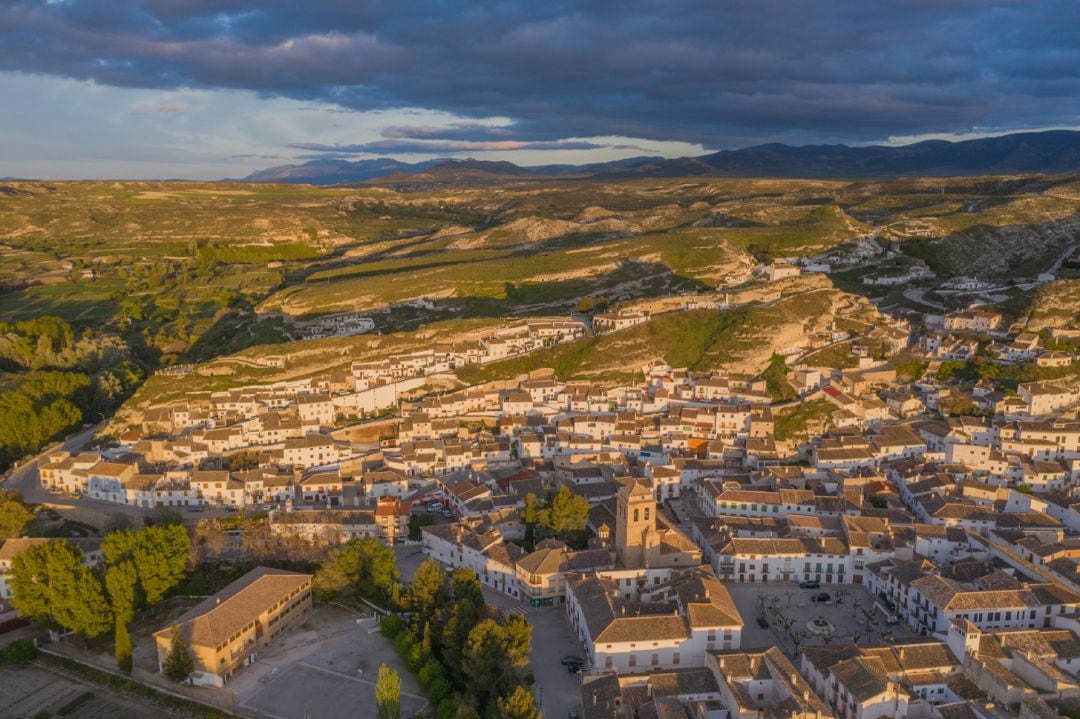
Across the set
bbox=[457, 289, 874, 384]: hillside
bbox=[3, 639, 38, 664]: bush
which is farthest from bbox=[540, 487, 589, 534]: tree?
bbox=[3, 639, 38, 664]: bush

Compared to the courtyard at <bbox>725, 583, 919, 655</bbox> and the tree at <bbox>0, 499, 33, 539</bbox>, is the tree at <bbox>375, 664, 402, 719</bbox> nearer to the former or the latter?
the courtyard at <bbox>725, 583, 919, 655</bbox>

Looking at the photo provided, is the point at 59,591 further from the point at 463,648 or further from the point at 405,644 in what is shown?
the point at 463,648

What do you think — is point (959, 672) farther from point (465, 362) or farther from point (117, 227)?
point (117, 227)

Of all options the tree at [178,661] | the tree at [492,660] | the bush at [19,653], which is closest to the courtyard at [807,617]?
the tree at [492,660]

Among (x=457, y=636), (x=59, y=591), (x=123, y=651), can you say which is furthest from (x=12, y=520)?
(x=457, y=636)

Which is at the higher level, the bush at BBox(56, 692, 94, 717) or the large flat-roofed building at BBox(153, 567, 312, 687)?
the large flat-roofed building at BBox(153, 567, 312, 687)
